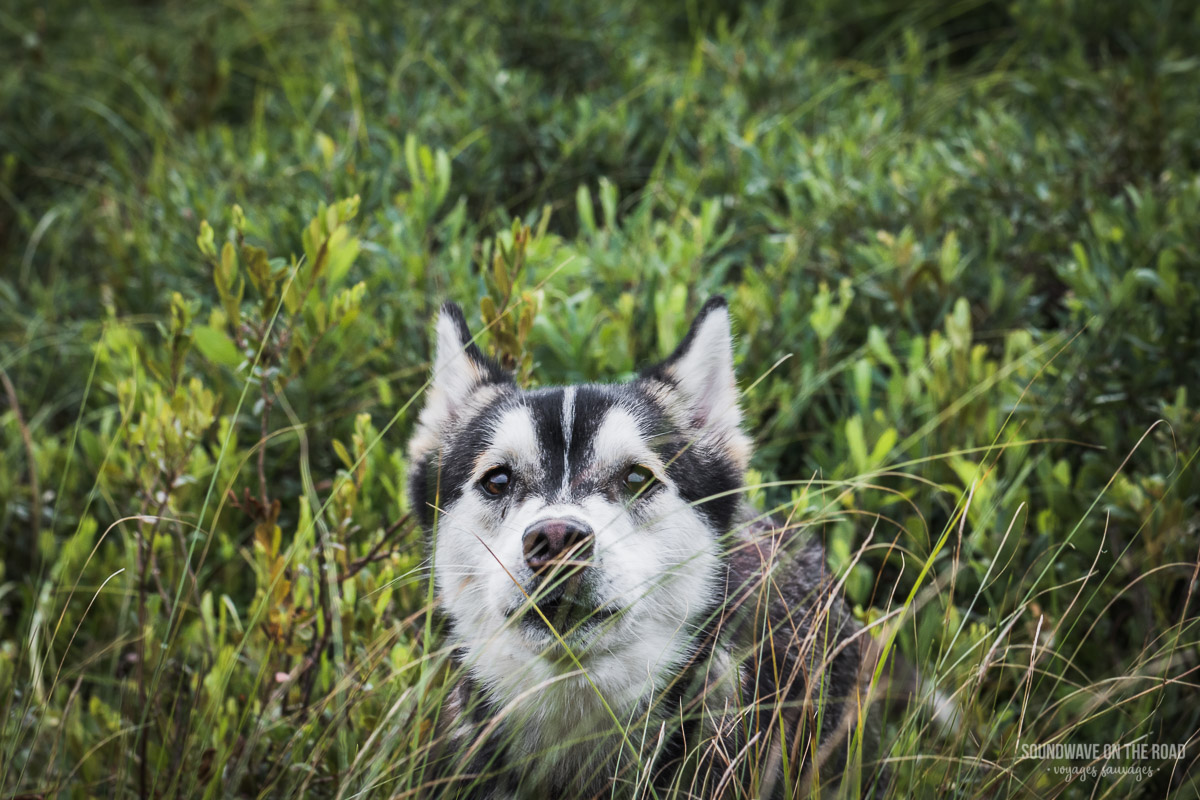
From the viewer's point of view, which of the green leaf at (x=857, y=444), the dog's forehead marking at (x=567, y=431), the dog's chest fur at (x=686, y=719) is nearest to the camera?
the dog's chest fur at (x=686, y=719)

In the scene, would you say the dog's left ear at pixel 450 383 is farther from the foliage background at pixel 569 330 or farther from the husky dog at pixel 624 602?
the foliage background at pixel 569 330

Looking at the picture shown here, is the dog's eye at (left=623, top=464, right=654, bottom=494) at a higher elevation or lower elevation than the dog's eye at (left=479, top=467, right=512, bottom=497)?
lower

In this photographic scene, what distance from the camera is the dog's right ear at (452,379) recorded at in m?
2.98

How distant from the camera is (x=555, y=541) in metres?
2.30

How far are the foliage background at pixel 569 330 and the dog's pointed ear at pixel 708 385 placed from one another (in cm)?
44

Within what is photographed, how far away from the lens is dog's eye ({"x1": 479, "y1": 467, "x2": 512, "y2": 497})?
2738 mm

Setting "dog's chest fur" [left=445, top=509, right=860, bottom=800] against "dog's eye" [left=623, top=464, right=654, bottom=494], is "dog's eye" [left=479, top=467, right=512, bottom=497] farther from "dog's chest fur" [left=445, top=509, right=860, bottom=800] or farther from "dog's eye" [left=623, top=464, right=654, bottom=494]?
"dog's chest fur" [left=445, top=509, right=860, bottom=800]

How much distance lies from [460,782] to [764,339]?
2.38m

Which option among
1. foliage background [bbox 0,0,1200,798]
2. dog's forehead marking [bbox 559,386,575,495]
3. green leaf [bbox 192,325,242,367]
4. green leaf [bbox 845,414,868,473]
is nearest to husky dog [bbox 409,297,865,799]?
dog's forehead marking [bbox 559,386,575,495]

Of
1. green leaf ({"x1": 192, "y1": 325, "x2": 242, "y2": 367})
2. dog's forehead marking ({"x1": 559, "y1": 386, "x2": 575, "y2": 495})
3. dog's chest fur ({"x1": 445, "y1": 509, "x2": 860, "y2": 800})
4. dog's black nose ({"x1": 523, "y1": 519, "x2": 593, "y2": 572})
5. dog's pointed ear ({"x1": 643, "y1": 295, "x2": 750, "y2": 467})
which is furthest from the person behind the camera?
green leaf ({"x1": 192, "y1": 325, "x2": 242, "y2": 367})

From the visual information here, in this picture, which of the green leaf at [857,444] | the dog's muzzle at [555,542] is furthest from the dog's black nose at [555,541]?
the green leaf at [857,444]

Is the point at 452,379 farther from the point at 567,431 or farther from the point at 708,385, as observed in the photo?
the point at 708,385

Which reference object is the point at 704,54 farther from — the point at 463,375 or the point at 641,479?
the point at 641,479

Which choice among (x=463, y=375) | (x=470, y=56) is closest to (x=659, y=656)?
(x=463, y=375)
